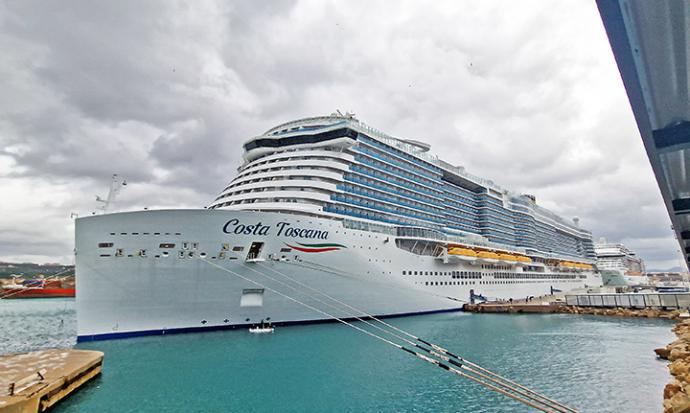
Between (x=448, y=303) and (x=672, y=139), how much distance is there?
90.8ft

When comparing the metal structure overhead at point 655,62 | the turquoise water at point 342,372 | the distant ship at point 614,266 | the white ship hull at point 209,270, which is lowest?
the distant ship at point 614,266

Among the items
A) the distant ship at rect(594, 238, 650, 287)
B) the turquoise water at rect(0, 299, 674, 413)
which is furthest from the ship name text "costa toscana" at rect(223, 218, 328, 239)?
the distant ship at rect(594, 238, 650, 287)

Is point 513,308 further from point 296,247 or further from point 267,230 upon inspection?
point 267,230

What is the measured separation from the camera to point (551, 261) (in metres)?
55.0

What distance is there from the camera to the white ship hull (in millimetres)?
16906

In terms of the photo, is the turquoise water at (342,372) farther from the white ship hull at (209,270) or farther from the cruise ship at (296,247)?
the cruise ship at (296,247)

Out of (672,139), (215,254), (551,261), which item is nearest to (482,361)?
(672,139)

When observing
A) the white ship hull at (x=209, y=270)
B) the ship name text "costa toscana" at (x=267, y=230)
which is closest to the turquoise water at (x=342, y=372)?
the white ship hull at (x=209, y=270)

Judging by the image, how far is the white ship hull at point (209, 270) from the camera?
16.9 meters

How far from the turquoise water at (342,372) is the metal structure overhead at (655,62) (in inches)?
292

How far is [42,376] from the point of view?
10.2 metres

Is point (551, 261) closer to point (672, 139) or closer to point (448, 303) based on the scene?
point (448, 303)

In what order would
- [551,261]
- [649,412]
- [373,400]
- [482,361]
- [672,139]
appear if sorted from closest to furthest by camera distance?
[672,139], [649,412], [373,400], [482,361], [551,261]

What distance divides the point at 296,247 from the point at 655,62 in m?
17.5
